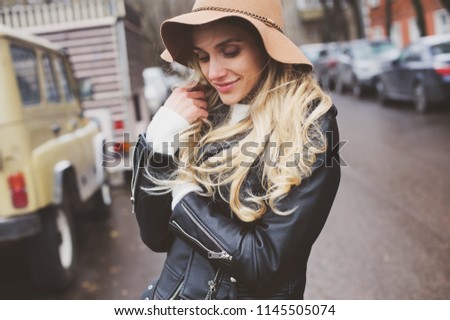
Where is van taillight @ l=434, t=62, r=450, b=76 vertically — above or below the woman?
below

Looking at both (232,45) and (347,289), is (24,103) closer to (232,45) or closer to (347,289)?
(347,289)

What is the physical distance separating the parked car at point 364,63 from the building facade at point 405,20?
2.59 m

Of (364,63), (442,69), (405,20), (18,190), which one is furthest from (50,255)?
(405,20)

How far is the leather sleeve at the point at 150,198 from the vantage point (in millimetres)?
1485

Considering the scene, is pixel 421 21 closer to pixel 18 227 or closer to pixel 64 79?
pixel 64 79

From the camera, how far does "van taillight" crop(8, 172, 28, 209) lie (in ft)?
12.0

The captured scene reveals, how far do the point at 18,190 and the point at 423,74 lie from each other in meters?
9.38

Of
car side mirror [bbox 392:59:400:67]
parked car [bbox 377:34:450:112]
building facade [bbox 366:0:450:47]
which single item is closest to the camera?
parked car [bbox 377:34:450:112]

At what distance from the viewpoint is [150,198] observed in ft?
4.91

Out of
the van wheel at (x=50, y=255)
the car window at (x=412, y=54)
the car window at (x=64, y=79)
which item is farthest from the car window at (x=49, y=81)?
the car window at (x=412, y=54)

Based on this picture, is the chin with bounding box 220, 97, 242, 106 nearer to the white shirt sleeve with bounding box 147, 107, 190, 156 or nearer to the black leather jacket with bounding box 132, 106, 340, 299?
the white shirt sleeve with bounding box 147, 107, 190, 156

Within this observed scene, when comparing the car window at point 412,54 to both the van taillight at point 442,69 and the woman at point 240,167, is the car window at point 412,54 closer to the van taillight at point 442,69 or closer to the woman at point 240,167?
the van taillight at point 442,69

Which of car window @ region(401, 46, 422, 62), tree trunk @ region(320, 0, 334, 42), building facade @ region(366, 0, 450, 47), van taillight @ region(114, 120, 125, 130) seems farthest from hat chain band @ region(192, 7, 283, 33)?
tree trunk @ region(320, 0, 334, 42)

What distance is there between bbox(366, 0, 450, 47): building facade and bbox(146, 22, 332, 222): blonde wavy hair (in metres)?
Answer: 18.3
